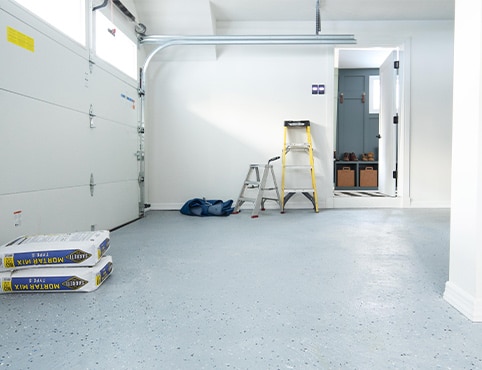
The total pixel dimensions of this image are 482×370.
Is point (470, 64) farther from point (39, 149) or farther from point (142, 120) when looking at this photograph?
point (142, 120)

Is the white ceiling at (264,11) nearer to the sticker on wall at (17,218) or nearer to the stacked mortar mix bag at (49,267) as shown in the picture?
the sticker on wall at (17,218)

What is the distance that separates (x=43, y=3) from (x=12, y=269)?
1.81 meters

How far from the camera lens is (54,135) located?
7.79ft

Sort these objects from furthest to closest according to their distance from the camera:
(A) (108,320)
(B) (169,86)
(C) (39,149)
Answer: (B) (169,86), (C) (39,149), (A) (108,320)

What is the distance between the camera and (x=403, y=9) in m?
4.57

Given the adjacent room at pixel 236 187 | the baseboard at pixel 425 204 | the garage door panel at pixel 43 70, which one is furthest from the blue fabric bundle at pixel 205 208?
the baseboard at pixel 425 204

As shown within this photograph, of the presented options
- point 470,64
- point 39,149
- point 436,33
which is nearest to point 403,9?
point 436,33

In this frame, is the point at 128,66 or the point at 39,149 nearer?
the point at 39,149

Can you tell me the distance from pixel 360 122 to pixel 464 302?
7262 millimetres

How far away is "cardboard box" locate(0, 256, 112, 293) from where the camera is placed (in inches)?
63.0

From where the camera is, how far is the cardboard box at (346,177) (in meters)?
7.39

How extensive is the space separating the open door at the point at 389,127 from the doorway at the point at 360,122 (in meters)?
0.02

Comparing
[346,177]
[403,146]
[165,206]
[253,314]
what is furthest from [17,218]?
[346,177]

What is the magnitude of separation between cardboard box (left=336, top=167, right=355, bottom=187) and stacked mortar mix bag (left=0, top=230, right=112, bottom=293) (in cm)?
642
